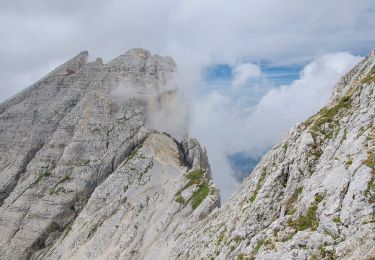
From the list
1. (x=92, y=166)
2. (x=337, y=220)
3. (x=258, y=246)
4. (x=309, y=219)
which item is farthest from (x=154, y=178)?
(x=337, y=220)

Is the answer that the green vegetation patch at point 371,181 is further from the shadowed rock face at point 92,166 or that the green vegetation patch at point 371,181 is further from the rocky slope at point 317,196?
the shadowed rock face at point 92,166

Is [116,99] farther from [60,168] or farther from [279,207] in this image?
[279,207]

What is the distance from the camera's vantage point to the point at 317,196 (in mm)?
34656

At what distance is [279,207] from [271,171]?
7.24 m

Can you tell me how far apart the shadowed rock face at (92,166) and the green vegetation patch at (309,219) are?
1819 inches

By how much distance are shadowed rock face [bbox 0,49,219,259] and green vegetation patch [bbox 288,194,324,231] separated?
152 ft

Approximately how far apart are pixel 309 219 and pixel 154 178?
76.1 m

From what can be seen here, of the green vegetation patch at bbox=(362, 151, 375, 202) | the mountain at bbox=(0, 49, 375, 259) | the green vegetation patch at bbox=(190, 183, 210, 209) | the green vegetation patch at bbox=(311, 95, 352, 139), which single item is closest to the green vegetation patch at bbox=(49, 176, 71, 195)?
the mountain at bbox=(0, 49, 375, 259)

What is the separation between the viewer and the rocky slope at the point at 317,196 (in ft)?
97.9

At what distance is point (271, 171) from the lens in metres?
49.8

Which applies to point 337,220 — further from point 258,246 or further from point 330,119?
point 330,119

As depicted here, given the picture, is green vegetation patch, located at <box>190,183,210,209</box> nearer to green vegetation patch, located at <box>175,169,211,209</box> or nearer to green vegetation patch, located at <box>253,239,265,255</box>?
green vegetation patch, located at <box>175,169,211,209</box>

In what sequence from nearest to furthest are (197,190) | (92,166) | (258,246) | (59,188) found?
(258,246), (197,190), (59,188), (92,166)

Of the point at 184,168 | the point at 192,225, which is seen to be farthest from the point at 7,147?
the point at 192,225
